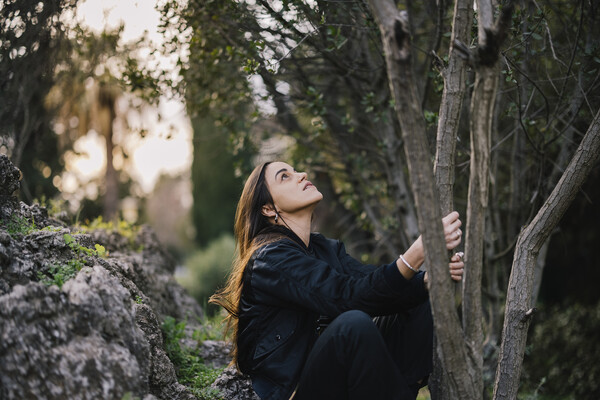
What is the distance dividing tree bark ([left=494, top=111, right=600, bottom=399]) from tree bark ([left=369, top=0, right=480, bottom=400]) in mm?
689

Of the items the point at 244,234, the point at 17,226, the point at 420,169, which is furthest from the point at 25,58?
the point at 420,169

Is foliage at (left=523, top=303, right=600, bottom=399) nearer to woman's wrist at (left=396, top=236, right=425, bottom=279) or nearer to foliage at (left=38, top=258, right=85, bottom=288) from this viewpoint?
woman's wrist at (left=396, top=236, right=425, bottom=279)

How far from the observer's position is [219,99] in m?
5.25

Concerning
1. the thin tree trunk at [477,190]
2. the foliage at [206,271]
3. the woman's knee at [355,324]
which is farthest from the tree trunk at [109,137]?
the thin tree trunk at [477,190]

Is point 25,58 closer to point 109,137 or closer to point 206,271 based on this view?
point 206,271

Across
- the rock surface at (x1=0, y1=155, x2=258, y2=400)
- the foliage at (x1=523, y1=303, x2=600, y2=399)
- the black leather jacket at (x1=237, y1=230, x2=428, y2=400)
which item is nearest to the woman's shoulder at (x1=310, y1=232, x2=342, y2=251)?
the black leather jacket at (x1=237, y1=230, x2=428, y2=400)

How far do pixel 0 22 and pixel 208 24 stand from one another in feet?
4.75

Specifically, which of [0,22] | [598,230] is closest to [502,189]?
[598,230]

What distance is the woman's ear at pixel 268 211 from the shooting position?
3.10 meters

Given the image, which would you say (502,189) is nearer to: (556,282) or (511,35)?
(556,282)

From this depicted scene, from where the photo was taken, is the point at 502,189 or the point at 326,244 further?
the point at 502,189

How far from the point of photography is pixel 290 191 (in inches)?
121

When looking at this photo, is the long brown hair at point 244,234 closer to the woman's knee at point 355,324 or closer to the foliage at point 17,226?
the woman's knee at point 355,324

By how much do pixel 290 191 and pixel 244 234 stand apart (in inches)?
15.0
